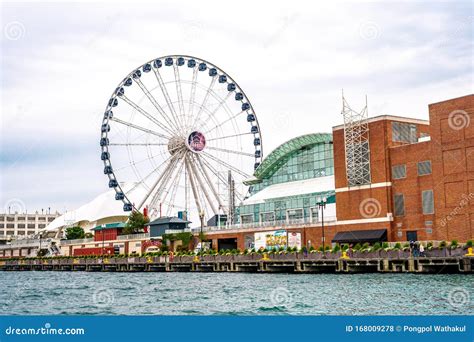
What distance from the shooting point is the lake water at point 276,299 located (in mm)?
35969

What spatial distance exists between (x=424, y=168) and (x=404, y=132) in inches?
292

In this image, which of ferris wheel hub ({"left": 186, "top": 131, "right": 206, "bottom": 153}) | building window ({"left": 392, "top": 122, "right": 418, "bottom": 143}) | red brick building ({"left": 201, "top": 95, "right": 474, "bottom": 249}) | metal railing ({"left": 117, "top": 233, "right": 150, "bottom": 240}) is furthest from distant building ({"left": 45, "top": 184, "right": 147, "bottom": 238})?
building window ({"left": 392, "top": 122, "right": 418, "bottom": 143})

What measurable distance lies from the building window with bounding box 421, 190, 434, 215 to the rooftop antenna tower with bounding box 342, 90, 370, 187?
25.7 feet

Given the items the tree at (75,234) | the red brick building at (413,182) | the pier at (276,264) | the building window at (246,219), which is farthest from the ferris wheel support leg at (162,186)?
the tree at (75,234)

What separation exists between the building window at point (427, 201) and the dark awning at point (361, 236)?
5.64 meters

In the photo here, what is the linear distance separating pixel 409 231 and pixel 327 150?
2444 cm

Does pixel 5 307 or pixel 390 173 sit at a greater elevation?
pixel 390 173

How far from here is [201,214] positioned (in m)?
103

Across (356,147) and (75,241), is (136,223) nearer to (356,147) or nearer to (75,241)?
(75,241)

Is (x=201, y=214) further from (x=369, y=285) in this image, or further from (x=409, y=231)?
(x=369, y=285)

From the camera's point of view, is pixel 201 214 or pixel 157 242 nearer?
pixel 201 214

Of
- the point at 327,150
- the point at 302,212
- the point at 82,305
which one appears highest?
the point at 327,150

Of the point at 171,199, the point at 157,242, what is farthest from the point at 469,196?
the point at 157,242

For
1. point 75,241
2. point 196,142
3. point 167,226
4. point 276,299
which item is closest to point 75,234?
point 75,241
